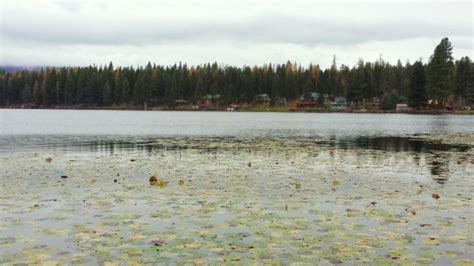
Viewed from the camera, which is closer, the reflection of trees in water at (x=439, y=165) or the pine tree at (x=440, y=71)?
the reflection of trees in water at (x=439, y=165)

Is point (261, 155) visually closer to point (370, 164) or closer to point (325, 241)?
point (370, 164)

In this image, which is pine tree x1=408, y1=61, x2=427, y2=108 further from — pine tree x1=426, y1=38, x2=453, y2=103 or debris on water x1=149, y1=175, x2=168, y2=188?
debris on water x1=149, y1=175, x2=168, y2=188

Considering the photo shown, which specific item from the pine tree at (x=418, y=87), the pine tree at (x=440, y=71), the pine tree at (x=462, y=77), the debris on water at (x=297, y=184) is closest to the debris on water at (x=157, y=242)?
the debris on water at (x=297, y=184)

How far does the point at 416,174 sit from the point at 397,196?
6.39m

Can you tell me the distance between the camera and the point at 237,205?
49.0ft

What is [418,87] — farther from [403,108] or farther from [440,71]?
[403,108]

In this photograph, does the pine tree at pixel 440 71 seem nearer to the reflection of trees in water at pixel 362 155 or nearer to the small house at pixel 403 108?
the small house at pixel 403 108

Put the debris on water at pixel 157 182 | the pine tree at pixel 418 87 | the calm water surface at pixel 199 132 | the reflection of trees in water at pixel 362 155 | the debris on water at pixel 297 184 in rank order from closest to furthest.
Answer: the debris on water at pixel 297 184 → the debris on water at pixel 157 182 → the reflection of trees in water at pixel 362 155 → the calm water surface at pixel 199 132 → the pine tree at pixel 418 87

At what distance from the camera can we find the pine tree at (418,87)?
156m

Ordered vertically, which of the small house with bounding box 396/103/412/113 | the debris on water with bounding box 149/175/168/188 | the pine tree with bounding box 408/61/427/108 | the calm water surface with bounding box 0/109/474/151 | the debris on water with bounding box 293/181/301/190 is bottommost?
the calm water surface with bounding box 0/109/474/151

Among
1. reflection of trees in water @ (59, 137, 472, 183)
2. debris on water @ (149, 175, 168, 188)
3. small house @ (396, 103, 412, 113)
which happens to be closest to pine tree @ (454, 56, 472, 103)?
small house @ (396, 103, 412, 113)

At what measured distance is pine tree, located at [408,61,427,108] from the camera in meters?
156

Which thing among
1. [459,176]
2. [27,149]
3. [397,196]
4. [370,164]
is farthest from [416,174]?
[27,149]

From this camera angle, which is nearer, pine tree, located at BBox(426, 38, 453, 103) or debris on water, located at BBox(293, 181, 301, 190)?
debris on water, located at BBox(293, 181, 301, 190)
